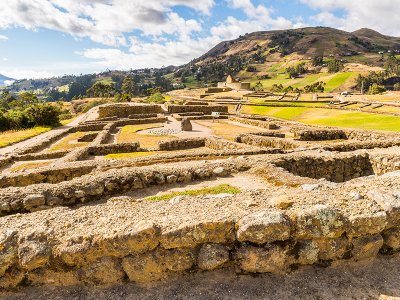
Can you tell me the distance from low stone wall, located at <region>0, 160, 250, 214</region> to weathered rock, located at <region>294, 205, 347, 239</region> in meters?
7.60

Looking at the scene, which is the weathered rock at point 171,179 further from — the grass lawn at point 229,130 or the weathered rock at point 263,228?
the grass lawn at point 229,130

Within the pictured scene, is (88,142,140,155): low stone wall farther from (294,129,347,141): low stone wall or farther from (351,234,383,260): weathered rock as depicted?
(351,234,383,260): weathered rock

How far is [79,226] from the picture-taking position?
5629 millimetres

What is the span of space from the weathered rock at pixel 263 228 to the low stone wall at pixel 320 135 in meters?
23.8

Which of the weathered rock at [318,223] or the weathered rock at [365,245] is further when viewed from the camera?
the weathered rock at [365,245]

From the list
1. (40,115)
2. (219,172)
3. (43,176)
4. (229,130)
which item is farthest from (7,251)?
(40,115)

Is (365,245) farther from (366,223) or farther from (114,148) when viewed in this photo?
(114,148)

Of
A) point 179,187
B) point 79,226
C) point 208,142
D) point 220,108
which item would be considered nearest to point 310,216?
point 79,226

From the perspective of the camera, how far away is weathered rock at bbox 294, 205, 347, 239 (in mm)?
5418

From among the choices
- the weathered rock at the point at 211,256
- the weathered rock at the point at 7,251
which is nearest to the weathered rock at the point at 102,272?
the weathered rock at the point at 7,251

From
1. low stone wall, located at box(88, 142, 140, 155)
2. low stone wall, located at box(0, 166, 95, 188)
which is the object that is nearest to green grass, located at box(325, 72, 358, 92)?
low stone wall, located at box(88, 142, 140, 155)

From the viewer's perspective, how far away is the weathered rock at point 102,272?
5.32 metres

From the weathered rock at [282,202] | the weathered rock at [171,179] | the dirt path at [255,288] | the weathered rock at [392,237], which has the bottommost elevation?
the weathered rock at [171,179]

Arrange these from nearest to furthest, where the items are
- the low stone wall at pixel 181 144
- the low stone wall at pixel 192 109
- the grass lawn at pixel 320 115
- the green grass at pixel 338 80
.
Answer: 1. the low stone wall at pixel 181 144
2. the grass lawn at pixel 320 115
3. the low stone wall at pixel 192 109
4. the green grass at pixel 338 80
